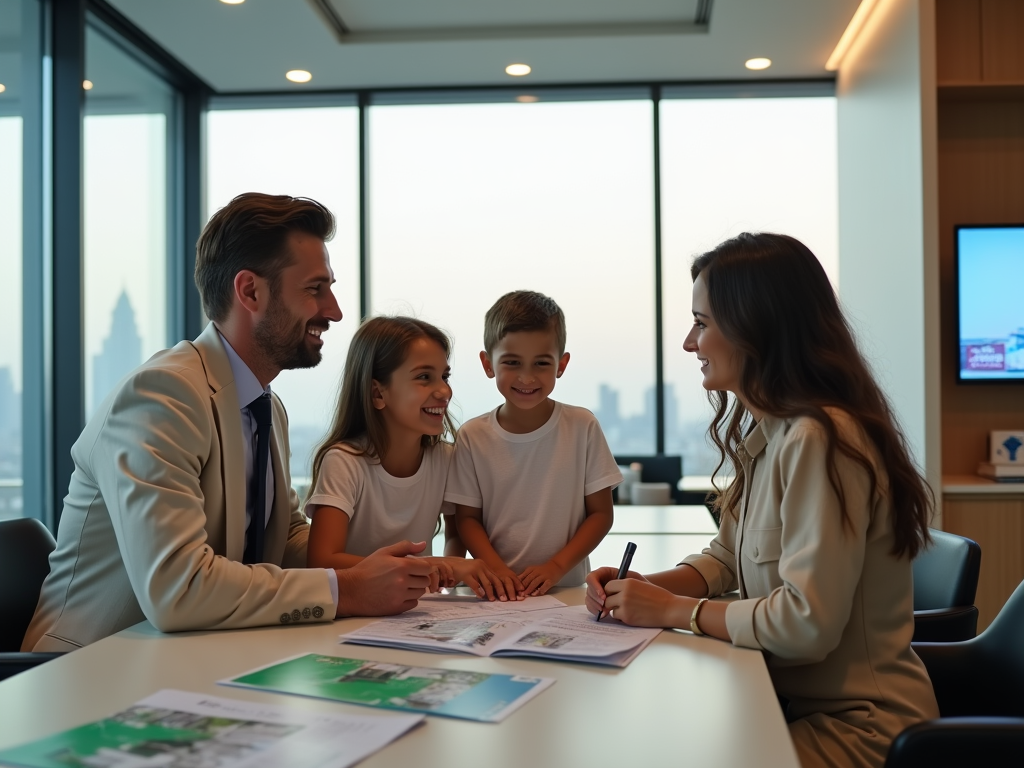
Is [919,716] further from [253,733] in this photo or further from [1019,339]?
[1019,339]

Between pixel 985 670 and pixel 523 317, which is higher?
pixel 523 317

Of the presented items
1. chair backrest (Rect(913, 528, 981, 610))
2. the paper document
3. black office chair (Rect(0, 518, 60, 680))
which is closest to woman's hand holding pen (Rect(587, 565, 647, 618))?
the paper document

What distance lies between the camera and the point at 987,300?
3750mm

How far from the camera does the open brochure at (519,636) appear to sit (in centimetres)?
131

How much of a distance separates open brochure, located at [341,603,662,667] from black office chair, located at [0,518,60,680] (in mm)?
793

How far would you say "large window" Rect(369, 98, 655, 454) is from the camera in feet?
17.0

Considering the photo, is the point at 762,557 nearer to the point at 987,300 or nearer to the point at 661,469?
the point at 987,300

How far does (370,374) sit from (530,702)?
45.8 inches

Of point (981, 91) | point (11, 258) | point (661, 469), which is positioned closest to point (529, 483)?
point (11, 258)

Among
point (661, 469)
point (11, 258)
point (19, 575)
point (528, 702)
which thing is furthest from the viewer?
point (661, 469)

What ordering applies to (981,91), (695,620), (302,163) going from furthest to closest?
1. (302,163)
2. (981,91)
3. (695,620)

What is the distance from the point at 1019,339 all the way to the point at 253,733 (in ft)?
12.1

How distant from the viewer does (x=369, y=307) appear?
5.28m

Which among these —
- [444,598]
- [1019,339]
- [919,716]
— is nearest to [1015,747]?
[919,716]
